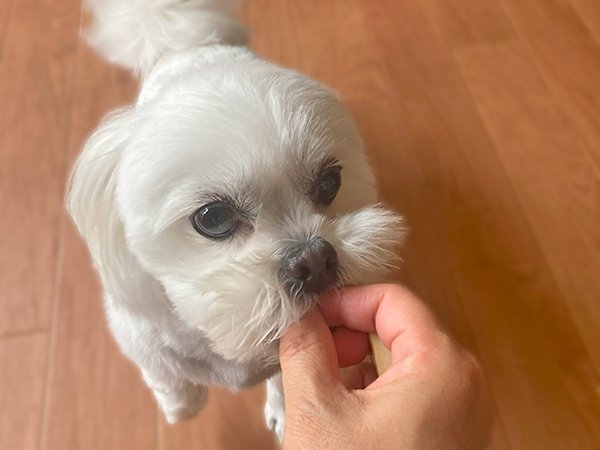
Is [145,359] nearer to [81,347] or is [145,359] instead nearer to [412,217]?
[81,347]

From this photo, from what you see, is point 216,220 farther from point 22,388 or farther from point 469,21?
point 469,21

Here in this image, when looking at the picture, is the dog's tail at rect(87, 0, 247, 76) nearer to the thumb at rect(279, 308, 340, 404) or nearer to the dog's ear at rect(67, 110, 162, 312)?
the dog's ear at rect(67, 110, 162, 312)

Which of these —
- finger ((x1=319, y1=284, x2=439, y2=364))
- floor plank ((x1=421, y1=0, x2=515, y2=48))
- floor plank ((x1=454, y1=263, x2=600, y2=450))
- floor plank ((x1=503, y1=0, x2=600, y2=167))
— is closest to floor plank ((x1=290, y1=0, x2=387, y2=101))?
floor plank ((x1=421, y1=0, x2=515, y2=48))

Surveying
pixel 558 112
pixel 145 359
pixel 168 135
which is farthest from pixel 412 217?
pixel 168 135

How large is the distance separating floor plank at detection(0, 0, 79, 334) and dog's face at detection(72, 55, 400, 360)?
641 millimetres

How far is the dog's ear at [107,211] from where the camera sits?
2.10 feet

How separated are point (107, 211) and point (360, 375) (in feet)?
1.04

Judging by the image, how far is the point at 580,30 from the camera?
1.53 m

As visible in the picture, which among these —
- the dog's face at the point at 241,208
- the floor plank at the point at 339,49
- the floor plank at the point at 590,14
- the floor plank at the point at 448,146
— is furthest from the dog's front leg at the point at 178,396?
the floor plank at the point at 590,14

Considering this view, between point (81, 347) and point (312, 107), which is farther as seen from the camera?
point (81, 347)

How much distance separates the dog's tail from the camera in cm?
102

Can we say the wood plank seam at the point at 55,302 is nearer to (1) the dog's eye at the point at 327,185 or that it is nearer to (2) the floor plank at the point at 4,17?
(2) the floor plank at the point at 4,17

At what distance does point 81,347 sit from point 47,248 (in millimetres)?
243

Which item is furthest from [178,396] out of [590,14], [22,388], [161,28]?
[590,14]
